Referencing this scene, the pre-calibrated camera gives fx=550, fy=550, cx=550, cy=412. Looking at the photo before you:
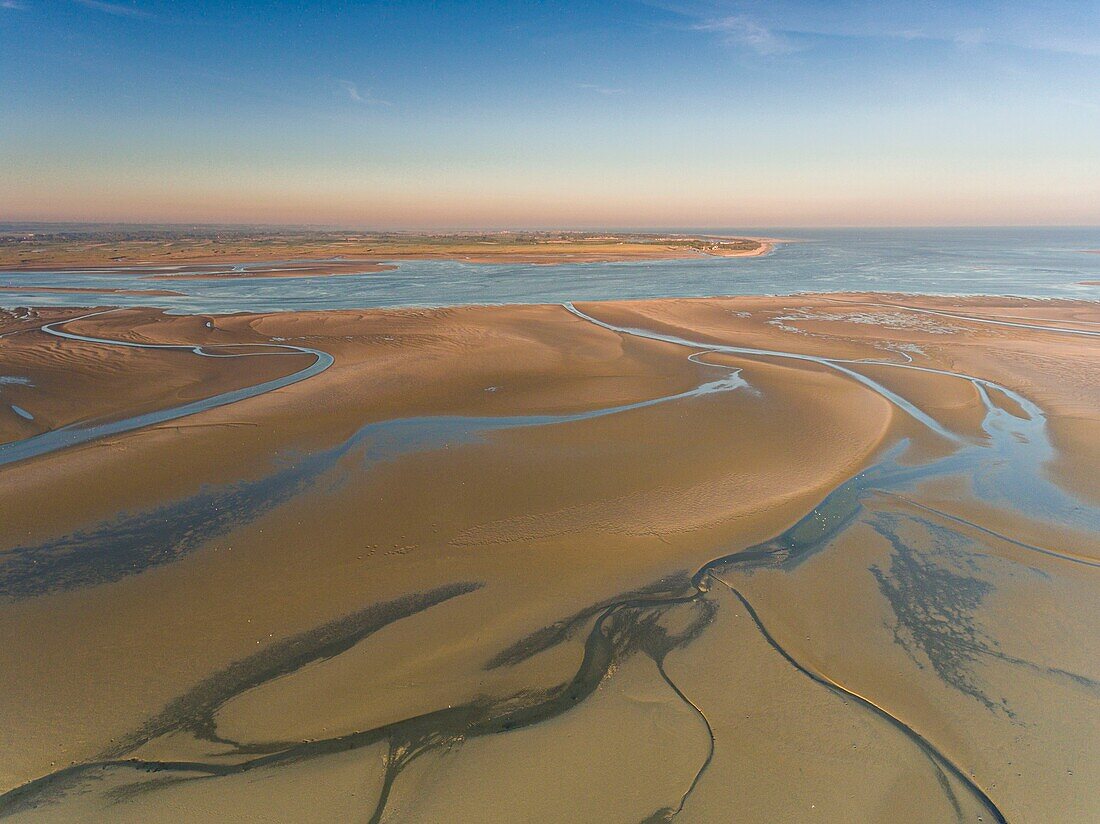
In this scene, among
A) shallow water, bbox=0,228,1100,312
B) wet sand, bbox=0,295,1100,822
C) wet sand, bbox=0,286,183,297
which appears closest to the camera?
wet sand, bbox=0,295,1100,822

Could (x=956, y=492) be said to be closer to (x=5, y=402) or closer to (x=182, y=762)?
(x=182, y=762)

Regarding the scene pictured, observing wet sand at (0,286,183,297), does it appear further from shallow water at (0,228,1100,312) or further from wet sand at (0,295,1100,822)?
wet sand at (0,295,1100,822)

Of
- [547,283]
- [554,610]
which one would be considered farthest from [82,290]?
[554,610]

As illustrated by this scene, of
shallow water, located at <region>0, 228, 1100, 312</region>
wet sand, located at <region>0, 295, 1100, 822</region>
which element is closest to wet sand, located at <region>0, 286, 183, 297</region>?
shallow water, located at <region>0, 228, 1100, 312</region>

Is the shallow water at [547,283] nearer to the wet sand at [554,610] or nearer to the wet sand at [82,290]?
the wet sand at [82,290]

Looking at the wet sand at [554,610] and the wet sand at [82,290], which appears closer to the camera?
the wet sand at [554,610]

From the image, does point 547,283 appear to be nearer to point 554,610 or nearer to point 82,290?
point 82,290

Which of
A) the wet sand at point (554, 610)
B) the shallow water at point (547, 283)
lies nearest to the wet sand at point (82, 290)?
the shallow water at point (547, 283)

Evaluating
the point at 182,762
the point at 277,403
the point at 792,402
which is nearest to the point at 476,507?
the point at 182,762
